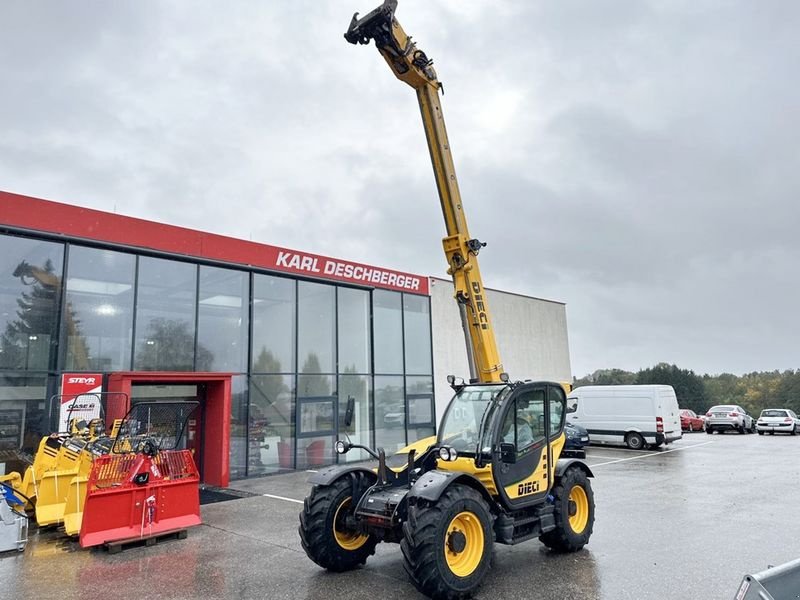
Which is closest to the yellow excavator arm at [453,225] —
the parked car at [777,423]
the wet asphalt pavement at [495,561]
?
the wet asphalt pavement at [495,561]

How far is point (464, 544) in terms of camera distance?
5.11 m

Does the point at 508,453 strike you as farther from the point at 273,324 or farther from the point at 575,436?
the point at 575,436

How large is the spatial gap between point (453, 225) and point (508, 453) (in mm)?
3705

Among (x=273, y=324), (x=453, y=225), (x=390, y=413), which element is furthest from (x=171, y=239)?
(x=390, y=413)

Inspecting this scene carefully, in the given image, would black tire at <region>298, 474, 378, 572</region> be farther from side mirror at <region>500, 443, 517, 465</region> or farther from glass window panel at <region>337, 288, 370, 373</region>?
glass window panel at <region>337, 288, 370, 373</region>

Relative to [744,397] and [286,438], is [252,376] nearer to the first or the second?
[286,438]

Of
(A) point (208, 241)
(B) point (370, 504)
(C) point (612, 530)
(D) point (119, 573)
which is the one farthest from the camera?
(A) point (208, 241)

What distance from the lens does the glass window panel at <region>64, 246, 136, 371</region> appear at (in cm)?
1070

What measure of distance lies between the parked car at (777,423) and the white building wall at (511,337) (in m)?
9.61

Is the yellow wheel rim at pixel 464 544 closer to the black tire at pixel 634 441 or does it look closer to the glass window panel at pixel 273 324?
the glass window panel at pixel 273 324

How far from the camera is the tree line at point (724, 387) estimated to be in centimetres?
6506

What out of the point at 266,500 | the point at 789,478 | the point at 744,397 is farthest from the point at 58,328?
the point at 744,397

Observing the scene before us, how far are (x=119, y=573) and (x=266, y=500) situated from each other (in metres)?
4.31

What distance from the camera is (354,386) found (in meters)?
15.5
